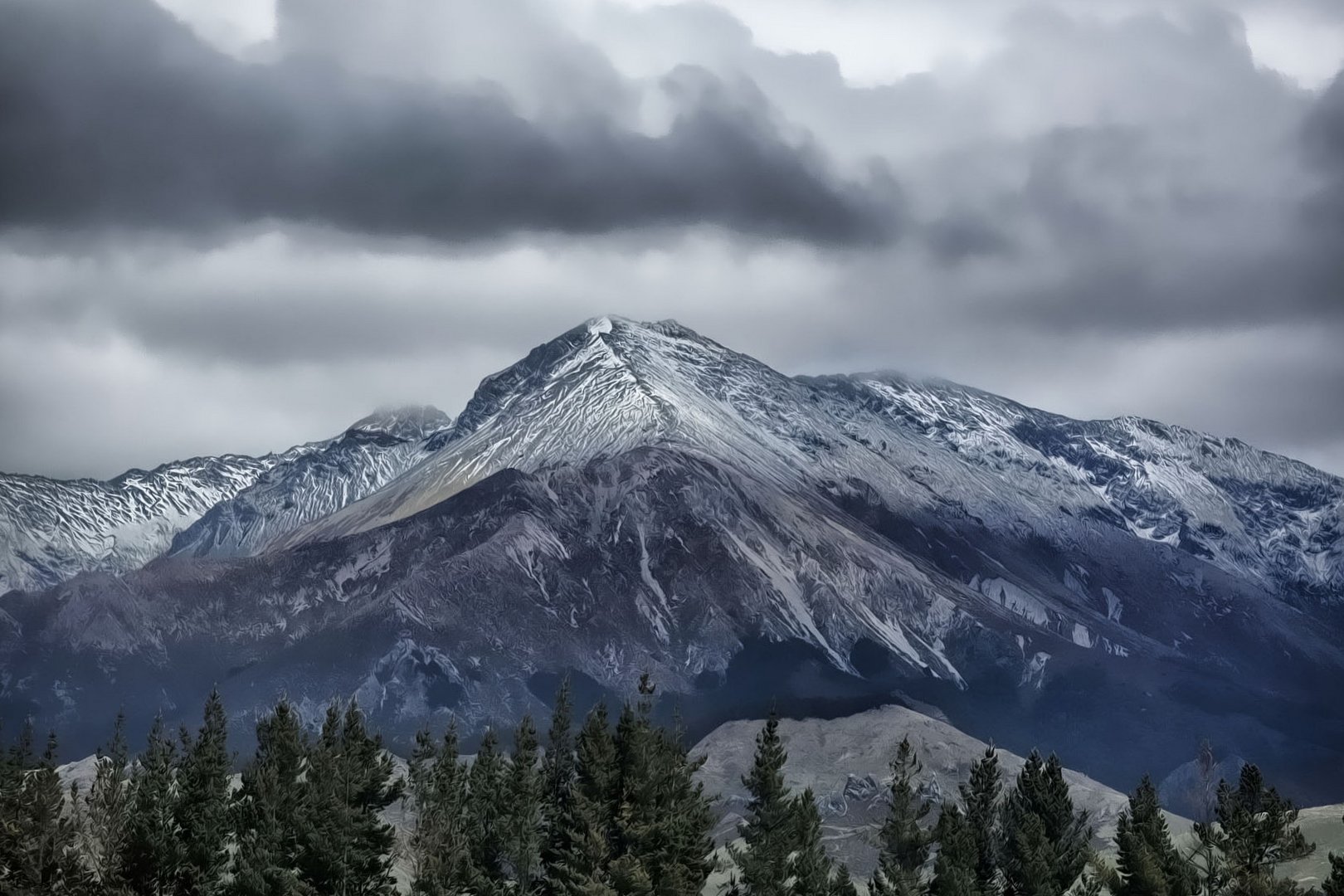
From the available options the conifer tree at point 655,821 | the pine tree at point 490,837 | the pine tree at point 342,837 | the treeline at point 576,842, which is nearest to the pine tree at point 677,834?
the conifer tree at point 655,821

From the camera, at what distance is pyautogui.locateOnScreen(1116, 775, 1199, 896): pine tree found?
158375 millimetres

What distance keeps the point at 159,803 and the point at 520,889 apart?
1376 inches

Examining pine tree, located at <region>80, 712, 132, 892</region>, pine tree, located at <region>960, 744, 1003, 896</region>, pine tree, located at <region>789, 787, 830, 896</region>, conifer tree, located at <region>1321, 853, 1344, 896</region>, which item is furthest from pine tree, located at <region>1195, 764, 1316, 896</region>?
pine tree, located at <region>80, 712, 132, 892</region>

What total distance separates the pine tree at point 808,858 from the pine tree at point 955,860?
8969 millimetres

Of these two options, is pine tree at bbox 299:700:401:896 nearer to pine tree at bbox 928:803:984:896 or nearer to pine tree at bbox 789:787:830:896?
pine tree at bbox 789:787:830:896

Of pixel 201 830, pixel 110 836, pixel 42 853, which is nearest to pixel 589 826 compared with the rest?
pixel 201 830

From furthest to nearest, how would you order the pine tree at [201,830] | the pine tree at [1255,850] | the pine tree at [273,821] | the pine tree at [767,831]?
1. the pine tree at [767,831]
2. the pine tree at [201,830]
3. the pine tree at [1255,850]
4. the pine tree at [273,821]

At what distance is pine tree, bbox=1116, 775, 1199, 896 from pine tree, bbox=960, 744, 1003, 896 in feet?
35.2

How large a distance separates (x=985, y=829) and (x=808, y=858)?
71.3 feet

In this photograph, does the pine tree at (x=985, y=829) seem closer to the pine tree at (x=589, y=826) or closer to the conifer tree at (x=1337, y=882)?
the conifer tree at (x=1337, y=882)

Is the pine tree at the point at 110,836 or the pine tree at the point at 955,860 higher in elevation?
the pine tree at the point at 955,860

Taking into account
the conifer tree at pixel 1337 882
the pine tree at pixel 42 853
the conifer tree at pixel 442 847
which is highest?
the conifer tree at pixel 1337 882

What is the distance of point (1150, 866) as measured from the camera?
522 feet

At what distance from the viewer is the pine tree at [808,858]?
158m
